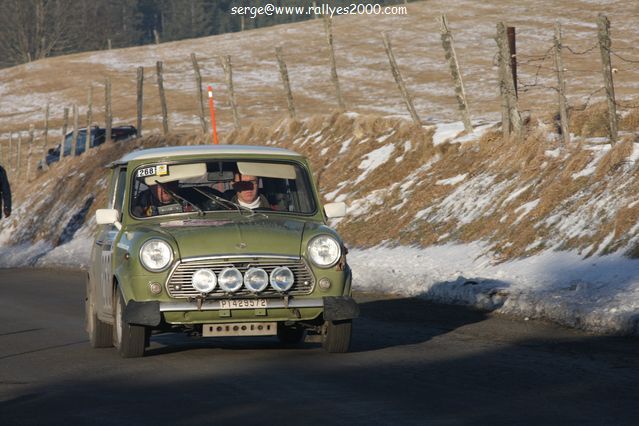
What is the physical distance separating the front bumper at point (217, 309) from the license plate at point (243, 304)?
0.03 metres

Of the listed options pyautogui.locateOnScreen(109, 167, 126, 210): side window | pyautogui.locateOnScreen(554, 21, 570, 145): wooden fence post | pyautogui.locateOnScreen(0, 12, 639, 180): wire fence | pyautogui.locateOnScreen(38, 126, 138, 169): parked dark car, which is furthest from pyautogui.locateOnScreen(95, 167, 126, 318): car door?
pyautogui.locateOnScreen(0, 12, 639, 180): wire fence

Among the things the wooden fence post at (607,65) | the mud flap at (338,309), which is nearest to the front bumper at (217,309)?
the mud flap at (338,309)

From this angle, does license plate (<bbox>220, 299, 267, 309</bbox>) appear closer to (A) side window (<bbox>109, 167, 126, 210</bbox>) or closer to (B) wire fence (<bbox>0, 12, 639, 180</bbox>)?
(A) side window (<bbox>109, 167, 126, 210</bbox>)

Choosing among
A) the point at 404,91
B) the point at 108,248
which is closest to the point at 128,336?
the point at 108,248

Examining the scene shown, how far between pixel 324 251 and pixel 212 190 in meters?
1.43

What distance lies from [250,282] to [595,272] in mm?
5523

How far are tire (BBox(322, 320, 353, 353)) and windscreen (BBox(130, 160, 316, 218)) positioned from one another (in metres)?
1.27

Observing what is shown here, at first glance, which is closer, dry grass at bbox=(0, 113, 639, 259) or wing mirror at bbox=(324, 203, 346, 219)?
wing mirror at bbox=(324, 203, 346, 219)

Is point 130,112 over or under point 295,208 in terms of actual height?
over

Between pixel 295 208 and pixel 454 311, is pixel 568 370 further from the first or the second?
pixel 454 311

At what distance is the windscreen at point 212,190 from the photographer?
12117 mm

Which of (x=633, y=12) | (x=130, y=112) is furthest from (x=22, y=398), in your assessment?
(x=633, y=12)

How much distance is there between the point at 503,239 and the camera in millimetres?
18875

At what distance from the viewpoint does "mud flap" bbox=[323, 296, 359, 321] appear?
11078 millimetres
